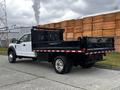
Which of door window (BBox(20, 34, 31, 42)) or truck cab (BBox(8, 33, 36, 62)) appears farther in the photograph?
door window (BBox(20, 34, 31, 42))

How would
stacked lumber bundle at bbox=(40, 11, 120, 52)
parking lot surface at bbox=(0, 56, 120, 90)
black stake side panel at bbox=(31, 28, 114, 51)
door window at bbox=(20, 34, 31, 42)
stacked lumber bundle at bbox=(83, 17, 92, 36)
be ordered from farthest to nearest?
stacked lumber bundle at bbox=(83, 17, 92, 36), stacked lumber bundle at bbox=(40, 11, 120, 52), door window at bbox=(20, 34, 31, 42), black stake side panel at bbox=(31, 28, 114, 51), parking lot surface at bbox=(0, 56, 120, 90)

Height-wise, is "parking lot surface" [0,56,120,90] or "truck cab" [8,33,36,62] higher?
"truck cab" [8,33,36,62]

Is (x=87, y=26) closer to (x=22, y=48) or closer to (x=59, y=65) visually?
(x=22, y=48)

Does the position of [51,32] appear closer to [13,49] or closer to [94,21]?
[13,49]

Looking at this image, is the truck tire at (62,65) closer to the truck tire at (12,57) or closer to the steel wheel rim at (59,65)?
the steel wheel rim at (59,65)

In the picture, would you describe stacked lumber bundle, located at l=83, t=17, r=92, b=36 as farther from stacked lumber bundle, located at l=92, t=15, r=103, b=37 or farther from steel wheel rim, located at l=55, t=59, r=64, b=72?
steel wheel rim, located at l=55, t=59, r=64, b=72

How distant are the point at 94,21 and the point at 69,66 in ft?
27.8

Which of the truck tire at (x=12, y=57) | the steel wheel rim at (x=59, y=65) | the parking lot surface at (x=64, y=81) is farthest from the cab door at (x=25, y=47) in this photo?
the parking lot surface at (x=64, y=81)

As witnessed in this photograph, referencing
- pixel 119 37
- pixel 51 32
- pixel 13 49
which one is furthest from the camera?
pixel 119 37

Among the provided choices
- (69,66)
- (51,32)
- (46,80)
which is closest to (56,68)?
(69,66)

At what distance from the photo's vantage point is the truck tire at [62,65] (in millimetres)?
8866

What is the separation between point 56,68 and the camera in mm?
9258

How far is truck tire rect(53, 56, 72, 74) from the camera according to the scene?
A: 8.87 meters

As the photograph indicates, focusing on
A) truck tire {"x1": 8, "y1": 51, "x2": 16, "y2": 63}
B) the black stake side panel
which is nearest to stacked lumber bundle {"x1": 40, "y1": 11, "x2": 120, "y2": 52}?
the black stake side panel
